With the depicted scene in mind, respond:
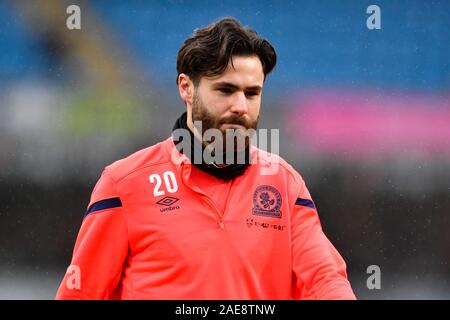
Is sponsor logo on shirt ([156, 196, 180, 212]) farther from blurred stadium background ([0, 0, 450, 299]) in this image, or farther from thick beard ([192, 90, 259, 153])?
blurred stadium background ([0, 0, 450, 299])

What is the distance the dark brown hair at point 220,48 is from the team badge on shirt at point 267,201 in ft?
0.95

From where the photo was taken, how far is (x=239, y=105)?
1695 millimetres

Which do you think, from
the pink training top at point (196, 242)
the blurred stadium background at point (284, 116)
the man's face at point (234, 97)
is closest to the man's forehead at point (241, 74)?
the man's face at point (234, 97)

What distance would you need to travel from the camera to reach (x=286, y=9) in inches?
179

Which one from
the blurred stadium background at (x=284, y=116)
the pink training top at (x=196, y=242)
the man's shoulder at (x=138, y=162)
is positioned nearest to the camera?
the pink training top at (x=196, y=242)

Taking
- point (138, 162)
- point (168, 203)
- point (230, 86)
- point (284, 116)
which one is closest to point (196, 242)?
point (168, 203)

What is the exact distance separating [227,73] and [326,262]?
49cm

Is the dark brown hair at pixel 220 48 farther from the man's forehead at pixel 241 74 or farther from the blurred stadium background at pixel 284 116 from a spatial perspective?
the blurred stadium background at pixel 284 116

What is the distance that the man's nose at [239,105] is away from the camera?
1.70m

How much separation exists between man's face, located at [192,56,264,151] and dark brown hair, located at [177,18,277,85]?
19 mm

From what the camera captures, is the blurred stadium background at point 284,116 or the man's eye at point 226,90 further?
the blurred stadium background at point 284,116

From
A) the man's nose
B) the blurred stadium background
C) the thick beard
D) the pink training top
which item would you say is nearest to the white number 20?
the pink training top

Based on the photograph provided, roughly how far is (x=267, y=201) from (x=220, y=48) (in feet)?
1.24

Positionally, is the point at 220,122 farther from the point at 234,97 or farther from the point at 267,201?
the point at 267,201
